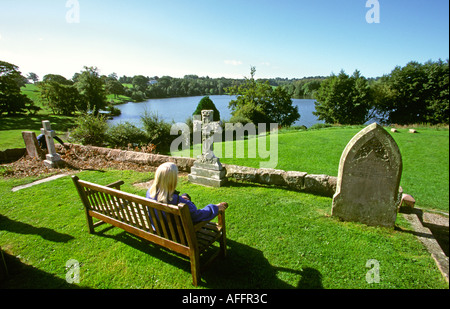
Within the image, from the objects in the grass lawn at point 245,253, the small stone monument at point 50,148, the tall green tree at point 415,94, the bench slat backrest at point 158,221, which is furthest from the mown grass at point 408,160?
the tall green tree at point 415,94

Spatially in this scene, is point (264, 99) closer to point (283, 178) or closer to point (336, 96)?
point (336, 96)

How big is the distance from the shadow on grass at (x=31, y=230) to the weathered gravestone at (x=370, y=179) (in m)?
5.60

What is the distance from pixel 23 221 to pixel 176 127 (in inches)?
443

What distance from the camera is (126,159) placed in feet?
29.2

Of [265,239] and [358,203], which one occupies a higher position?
[358,203]

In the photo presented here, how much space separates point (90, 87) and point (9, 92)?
9.06m

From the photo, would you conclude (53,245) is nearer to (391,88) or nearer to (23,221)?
(23,221)

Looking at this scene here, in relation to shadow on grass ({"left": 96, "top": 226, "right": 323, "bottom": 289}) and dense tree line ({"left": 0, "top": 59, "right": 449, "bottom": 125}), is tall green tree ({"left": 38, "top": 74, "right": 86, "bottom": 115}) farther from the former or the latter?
shadow on grass ({"left": 96, "top": 226, "right": 323, "bottom": 289})

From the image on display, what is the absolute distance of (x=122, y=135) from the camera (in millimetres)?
11734

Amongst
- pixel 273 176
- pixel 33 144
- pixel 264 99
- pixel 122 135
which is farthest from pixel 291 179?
pixel 264 99

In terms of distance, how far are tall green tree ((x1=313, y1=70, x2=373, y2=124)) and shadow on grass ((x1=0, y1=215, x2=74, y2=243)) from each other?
36426 mm

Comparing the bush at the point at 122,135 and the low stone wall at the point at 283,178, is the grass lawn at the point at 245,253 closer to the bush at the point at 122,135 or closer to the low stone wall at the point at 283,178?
the low stone wall at the point at 283,178

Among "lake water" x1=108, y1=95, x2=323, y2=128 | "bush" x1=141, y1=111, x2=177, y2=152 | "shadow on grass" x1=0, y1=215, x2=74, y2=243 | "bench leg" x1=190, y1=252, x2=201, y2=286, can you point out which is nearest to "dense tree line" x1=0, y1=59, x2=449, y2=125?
"lake water" x1=108, y1=95, x2=323, y2=128
